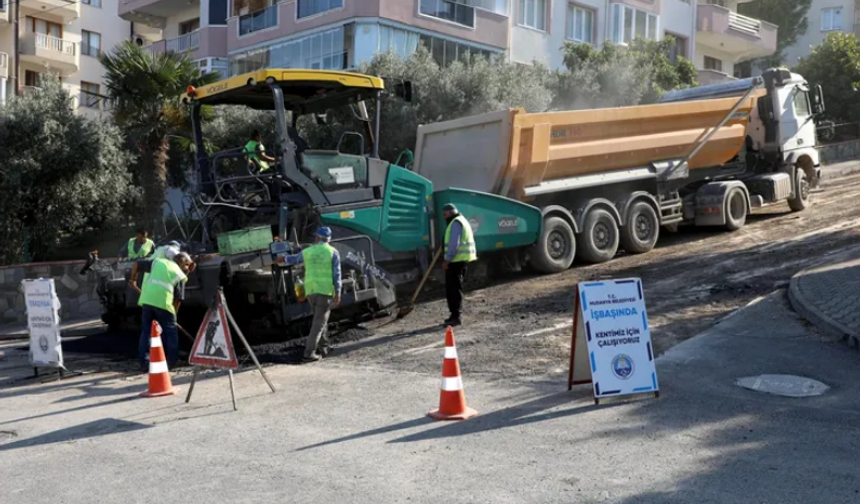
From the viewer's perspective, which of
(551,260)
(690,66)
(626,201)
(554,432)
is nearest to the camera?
(554,432)

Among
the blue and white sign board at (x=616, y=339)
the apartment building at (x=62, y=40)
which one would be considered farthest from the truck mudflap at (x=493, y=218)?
the apartment building at (x=62, y=40)

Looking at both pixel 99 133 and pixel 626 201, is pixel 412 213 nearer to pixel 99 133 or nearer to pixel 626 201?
pixel 626 201

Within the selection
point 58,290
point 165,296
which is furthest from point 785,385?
point 58,290

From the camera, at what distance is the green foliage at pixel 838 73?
105ft

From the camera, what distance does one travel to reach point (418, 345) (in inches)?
401

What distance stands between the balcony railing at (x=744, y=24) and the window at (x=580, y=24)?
9279mm

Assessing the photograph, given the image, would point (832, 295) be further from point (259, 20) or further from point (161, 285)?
point (259, 20)

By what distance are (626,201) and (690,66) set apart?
17.3 metres

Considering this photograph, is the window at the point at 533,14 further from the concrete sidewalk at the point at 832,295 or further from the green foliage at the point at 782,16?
the green foliage at the point at 782,16

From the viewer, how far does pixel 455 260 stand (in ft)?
36.5

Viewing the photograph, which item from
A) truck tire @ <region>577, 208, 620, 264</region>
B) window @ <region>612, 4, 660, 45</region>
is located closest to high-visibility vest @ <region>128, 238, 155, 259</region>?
truck tire @ <region>577, 208, 620, 264</region>

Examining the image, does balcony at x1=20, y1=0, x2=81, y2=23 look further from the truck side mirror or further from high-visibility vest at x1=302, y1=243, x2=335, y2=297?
high-visibility vest at x1=302, y1=243, x2=335, y2=297

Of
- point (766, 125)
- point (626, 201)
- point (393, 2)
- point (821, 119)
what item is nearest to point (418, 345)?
point (626, 201)

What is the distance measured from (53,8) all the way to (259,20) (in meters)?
15.8
